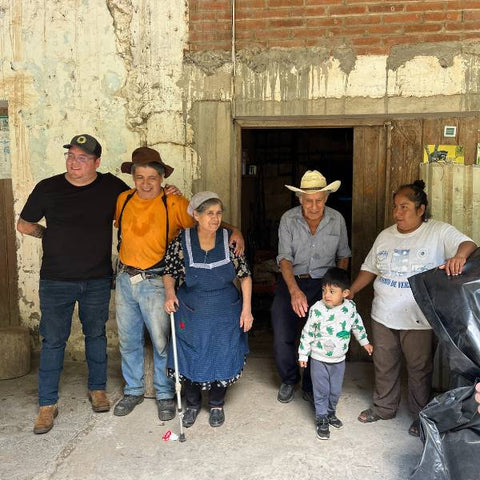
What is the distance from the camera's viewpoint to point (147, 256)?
13.5ft

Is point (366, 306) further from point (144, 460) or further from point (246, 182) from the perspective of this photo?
point (246, 182)

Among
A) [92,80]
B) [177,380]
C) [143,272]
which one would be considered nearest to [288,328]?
[177,380]

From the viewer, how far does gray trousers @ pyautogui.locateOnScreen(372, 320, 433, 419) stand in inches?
154

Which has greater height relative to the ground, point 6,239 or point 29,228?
point 29,228

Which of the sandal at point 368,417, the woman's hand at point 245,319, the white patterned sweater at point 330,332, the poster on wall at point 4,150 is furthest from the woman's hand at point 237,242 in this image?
the poster on wall at point 4,150

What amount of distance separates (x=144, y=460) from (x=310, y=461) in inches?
41.5

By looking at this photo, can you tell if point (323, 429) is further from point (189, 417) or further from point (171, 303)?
point (171, 303)

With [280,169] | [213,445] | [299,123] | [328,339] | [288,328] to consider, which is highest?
[299,123]

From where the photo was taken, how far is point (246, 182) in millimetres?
7730

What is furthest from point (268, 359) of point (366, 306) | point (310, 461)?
point (310, 461)

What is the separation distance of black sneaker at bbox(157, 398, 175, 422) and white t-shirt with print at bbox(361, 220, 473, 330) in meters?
1.66

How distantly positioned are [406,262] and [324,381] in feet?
3.29

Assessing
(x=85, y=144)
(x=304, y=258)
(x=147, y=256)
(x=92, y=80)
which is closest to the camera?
(x=85, y=144)

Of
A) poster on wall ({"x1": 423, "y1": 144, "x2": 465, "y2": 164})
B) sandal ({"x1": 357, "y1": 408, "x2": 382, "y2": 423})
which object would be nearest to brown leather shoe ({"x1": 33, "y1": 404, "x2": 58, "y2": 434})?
sandal ({"x1": 357, "y1": 408, "x2": 382, "y2": 423})
